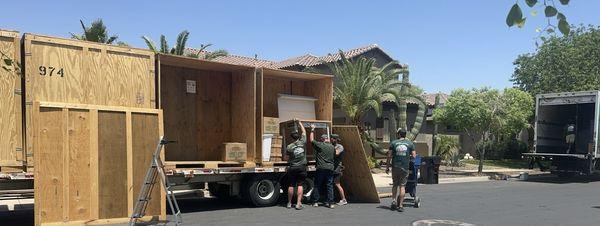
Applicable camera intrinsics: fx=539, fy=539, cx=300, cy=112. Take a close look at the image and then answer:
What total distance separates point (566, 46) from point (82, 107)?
29.8m

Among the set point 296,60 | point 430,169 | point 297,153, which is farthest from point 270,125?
point 296,60

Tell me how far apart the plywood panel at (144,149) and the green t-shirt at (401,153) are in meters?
4.63

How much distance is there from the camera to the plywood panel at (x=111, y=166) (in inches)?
348

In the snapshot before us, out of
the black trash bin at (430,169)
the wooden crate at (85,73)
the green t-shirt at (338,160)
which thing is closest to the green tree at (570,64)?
the black trash bin at (430,169)

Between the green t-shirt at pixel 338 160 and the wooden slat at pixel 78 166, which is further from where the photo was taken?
the green t-shirt at pixel 338 160

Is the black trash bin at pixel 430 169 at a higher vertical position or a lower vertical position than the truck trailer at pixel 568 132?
lower

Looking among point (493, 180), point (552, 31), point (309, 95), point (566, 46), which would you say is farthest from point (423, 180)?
point (566, 46)

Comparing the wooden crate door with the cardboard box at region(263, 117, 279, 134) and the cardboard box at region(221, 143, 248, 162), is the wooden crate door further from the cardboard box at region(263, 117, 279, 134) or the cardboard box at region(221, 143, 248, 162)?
the cardboard box at region(263, 117, 279, 134)

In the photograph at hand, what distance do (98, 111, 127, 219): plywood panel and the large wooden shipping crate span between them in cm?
220

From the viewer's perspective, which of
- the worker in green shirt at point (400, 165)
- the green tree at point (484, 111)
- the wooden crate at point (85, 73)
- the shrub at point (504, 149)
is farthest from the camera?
the shrub at point (504, 149)

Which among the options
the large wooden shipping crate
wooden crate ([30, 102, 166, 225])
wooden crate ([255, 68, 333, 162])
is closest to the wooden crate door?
wooden crate ([30, 102, 166, 225])

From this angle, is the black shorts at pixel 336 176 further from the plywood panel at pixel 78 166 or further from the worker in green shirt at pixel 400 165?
the plywood panel at pixel 78 166

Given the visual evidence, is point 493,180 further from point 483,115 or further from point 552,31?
point 552,31

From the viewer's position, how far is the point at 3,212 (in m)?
10.2
